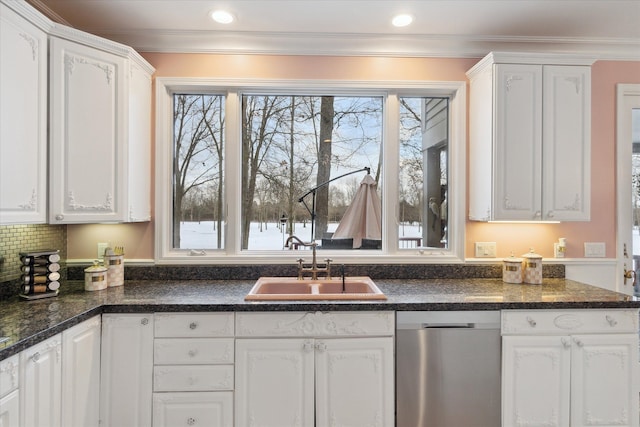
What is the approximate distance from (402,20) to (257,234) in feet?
5.45

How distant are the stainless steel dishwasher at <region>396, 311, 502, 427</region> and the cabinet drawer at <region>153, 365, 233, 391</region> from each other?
2.89ft

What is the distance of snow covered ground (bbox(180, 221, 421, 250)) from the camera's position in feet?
8.12

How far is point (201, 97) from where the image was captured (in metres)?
2.48

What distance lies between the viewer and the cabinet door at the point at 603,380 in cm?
186

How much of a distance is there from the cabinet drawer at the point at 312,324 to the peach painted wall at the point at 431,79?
100 centimetres

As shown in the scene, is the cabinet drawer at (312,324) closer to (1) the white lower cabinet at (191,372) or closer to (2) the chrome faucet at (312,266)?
(1) the white lower cabinet at (191,372)

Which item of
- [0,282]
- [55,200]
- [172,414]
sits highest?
[55,200]

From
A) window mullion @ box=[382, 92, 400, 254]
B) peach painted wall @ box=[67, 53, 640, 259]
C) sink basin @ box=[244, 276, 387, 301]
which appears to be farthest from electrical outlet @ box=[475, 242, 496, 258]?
sink basin @ box=[244, 276, 387, 301]

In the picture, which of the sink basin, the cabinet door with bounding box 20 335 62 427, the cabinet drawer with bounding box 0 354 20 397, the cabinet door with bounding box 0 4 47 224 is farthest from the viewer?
the sink basin

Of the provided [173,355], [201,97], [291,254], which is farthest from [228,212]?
[173,355]

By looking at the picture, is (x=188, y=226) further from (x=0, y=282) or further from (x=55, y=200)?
(x=0, y=282)

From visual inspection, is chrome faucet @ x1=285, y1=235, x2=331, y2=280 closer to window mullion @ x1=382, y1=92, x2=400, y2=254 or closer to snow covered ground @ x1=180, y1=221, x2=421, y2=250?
snow covered ground @ x1=180, y1=221, x2=421, y2=250

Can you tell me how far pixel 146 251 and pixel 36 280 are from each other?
622 millimetres

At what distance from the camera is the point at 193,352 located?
179cm
